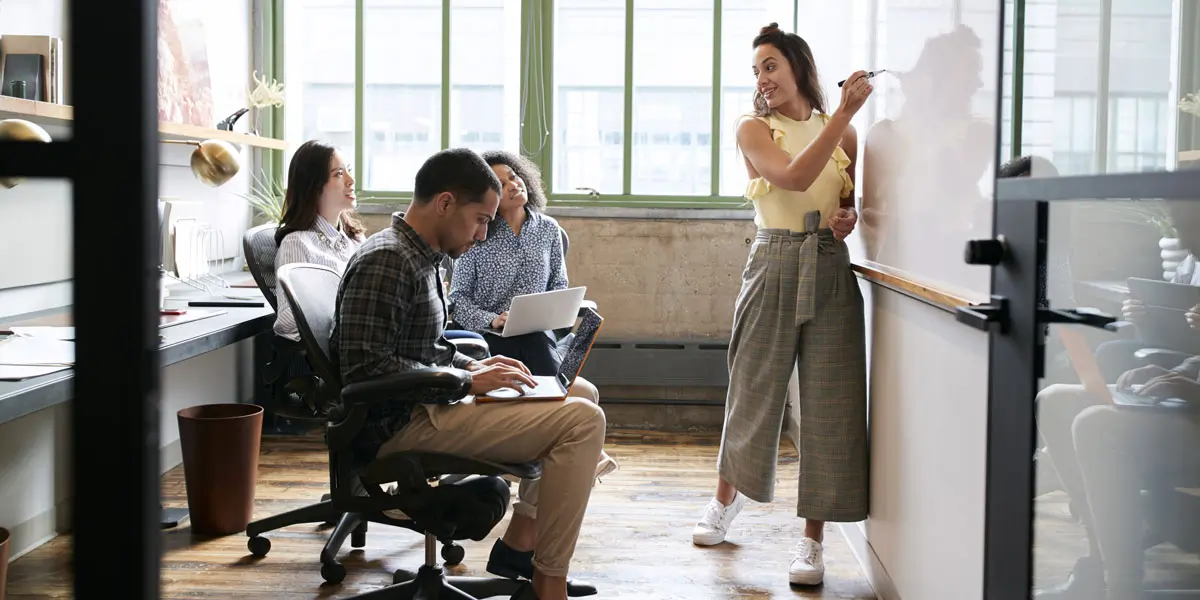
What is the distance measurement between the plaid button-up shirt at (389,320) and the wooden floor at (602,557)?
2.42 ft

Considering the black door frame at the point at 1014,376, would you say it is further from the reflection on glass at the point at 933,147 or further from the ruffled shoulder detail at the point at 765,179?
the ruffled shoulder detail at the point at 765,179

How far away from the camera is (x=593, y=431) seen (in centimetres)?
246

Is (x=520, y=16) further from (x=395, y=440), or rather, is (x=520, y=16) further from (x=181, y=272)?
(x=395, y=440)

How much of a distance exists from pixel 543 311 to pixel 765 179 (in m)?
0.81

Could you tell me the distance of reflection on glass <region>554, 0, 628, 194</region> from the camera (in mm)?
5254

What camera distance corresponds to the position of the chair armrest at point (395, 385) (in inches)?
88.9

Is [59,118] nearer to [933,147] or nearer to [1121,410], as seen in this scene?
[933,147]

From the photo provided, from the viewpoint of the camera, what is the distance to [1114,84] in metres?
1.22

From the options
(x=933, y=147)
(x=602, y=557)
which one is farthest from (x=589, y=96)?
(x=933, y=147)

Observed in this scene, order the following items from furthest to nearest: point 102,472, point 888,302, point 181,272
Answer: point 181,272 < point 888,302 < point 102,472

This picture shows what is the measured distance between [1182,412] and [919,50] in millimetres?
1428

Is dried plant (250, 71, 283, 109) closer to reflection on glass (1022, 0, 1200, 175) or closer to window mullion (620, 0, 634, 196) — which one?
window mullion (620, 0, 634, 196)

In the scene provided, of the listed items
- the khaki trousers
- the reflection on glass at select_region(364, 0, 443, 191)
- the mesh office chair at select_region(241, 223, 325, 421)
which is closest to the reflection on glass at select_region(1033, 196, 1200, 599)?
the khaki trousers

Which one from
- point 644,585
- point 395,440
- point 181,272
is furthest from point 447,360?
point 181,272
